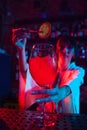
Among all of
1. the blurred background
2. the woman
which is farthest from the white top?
the blurred background

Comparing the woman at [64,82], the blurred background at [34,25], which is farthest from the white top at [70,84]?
the blurred background at [34,25]

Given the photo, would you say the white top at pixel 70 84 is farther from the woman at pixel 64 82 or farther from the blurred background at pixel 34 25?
the blurred background at pixel 34 25

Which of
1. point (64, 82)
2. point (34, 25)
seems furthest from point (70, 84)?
point (34, 25)

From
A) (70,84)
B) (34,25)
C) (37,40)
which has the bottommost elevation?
(70,84)

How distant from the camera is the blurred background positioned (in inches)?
91.3

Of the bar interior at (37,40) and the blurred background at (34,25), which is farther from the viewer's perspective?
the blurred background at (34,25)

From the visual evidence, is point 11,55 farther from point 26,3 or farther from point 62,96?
point 62,96

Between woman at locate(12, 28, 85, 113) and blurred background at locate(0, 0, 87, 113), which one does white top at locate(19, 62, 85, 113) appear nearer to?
woman at locate(12, 28, 85, 113)

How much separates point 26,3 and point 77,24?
0.70 m

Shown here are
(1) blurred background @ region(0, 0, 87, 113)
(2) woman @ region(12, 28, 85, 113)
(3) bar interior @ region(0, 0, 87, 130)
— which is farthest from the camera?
(1) blurred background @ region(0, 0, 87, 113)

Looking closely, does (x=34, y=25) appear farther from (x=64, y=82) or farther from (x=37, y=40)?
(x=64, y=82)

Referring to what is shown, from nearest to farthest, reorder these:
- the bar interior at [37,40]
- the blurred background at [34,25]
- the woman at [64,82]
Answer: the woman at [64,82] → the bar interior at [37,40] → the blurred background at [34,25]

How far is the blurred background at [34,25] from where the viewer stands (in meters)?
2.32

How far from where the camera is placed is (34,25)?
8.41ft
